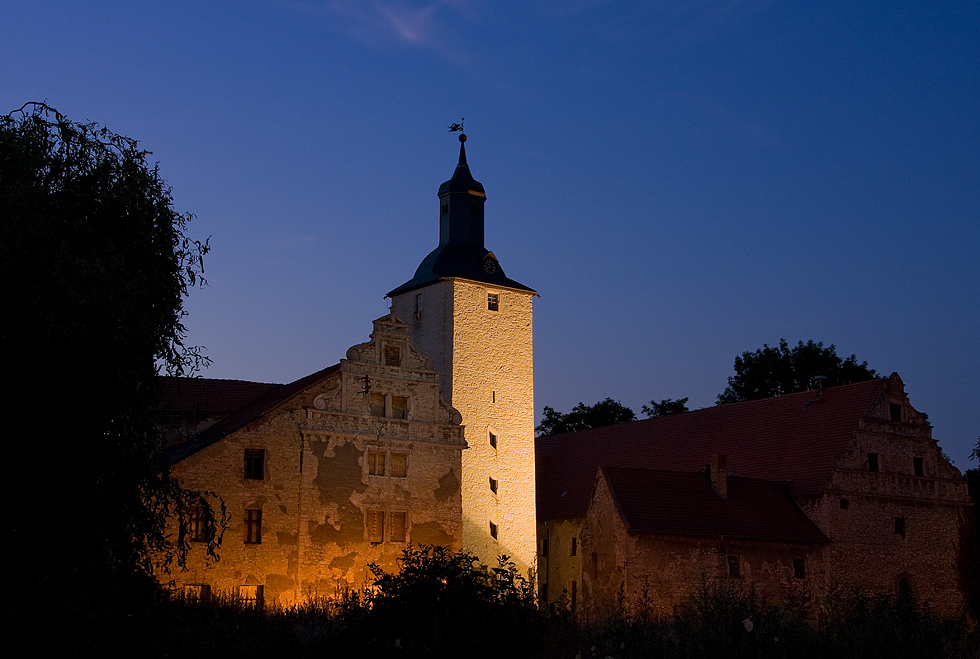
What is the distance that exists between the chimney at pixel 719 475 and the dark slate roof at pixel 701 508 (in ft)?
0.80

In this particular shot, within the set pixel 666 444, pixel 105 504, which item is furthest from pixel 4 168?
pixel 666 444

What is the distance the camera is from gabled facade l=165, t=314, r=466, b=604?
31031mm

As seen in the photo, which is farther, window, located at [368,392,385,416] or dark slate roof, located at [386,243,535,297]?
dark slate roof, located at [386,243,535,297]

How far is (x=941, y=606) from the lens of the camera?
40.5m

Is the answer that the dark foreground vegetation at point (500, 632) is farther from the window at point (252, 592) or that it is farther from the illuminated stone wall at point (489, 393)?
the illuminated stone wall at point (489, 393)

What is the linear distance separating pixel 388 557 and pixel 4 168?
19.5 meters

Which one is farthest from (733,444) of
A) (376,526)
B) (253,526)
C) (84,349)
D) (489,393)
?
(84,349)

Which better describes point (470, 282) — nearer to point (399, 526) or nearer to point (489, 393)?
point (489, 393)

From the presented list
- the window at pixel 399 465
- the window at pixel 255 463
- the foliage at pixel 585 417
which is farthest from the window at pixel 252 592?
the foliage at pixel 585 417

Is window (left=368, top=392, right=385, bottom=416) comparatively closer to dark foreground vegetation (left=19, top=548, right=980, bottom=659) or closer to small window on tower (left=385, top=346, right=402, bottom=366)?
small window on tower (left=385, top=346, right=402, bottom=366)

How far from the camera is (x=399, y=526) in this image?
33531 mm

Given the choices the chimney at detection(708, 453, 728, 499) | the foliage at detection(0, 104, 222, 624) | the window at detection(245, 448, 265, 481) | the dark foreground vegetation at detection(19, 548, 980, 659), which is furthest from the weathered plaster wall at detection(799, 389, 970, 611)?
the foliage at detection(0, 104, 222, 624)

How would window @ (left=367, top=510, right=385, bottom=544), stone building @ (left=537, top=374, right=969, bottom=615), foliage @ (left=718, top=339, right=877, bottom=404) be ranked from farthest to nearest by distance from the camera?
foliage @ (left=718, top=339, right=877, bottom=404), stone building @ (left=537, top=374, right=969, bottom=615), window @ (left=367, top=510, right=385, bottom=544)

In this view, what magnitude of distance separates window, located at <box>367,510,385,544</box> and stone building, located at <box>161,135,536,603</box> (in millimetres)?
40
